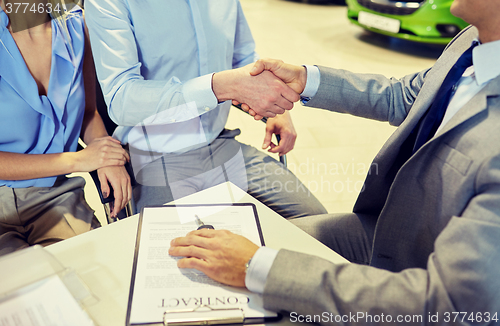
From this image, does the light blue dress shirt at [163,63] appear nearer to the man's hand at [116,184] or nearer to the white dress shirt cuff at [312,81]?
the man's hand at [116,184]

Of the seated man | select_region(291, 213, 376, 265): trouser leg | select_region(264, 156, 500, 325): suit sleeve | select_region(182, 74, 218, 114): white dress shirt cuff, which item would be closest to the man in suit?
select_region(264, 156, 500, 325): suit sleeve

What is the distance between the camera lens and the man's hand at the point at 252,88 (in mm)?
1341

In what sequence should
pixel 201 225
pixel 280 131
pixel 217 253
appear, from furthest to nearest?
pixel 280 131, pixel 201 225, pixel 217 253

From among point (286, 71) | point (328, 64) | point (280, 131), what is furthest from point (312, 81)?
point (328, 64)

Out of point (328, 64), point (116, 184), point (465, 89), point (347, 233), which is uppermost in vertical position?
point (465, 89)

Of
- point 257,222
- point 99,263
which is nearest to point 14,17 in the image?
point 99,263

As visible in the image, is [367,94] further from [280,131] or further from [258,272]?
[258,272]

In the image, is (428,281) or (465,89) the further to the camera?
(465,89)

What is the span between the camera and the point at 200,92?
132cm

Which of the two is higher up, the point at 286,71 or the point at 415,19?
the point at 286,71

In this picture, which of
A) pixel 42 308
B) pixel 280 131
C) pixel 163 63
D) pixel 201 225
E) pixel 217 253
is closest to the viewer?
pixel 42 308

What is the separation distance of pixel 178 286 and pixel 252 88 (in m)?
0.79

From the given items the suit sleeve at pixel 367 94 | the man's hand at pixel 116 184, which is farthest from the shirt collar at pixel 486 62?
the man's hand at pixel 116 184

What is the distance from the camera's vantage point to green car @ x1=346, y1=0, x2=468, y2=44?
398cm
